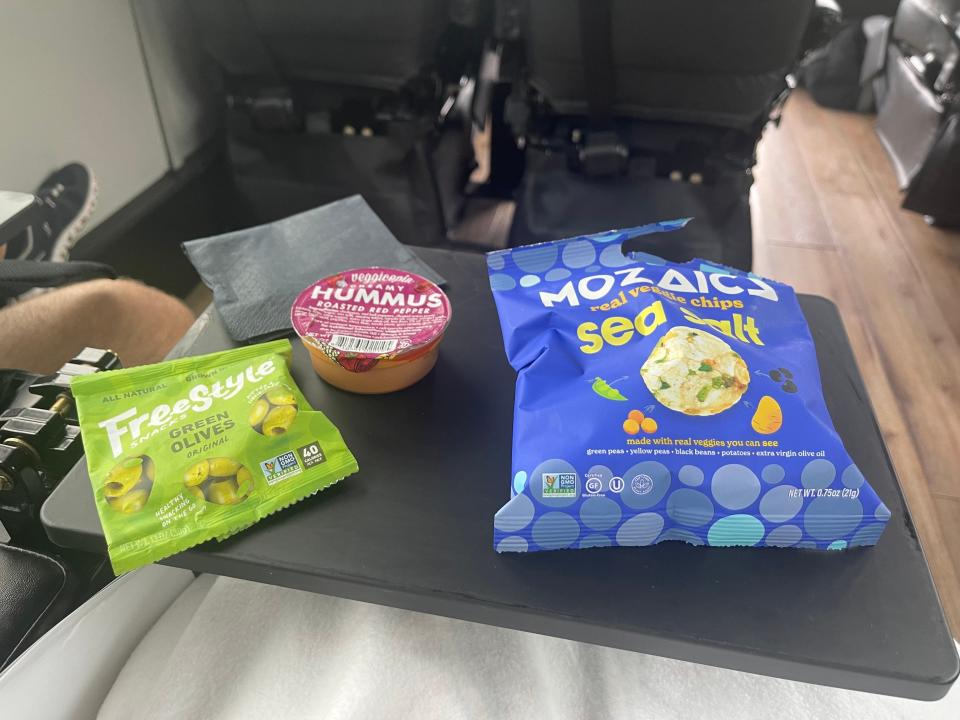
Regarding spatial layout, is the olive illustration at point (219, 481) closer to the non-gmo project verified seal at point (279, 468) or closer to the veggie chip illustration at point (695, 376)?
the non-gmo project verified seal at point (279, 468)

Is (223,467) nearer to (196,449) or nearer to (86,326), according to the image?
(196,449)

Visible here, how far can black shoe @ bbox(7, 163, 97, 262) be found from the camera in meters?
1.08

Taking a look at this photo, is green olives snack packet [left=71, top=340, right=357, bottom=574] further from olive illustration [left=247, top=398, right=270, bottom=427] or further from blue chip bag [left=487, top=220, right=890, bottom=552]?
blue chip bag [left=487, top=220, right=890, bottom=552]

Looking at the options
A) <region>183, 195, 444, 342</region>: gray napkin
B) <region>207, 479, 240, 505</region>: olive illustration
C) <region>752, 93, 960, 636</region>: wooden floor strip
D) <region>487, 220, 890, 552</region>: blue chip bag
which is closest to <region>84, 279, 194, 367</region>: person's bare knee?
<region>183, 195, 444, 342</region>: gray napkin

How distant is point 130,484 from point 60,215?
30.9 inches

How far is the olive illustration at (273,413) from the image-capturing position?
Answer: 1.77ft

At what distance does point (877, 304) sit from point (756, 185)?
518 mm

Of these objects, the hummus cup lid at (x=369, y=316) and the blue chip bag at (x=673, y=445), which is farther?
the hummus cup lid at (x=369, y=316)

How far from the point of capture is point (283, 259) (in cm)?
77

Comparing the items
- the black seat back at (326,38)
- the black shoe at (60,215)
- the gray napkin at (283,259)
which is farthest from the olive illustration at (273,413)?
the black seat back at (326,38)

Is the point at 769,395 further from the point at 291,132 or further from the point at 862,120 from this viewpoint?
the point at 862,120

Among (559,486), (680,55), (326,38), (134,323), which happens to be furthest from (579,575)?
(326,38)

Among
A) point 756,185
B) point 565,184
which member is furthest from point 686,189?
point 756,185

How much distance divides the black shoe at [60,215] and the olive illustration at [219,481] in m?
0.73
